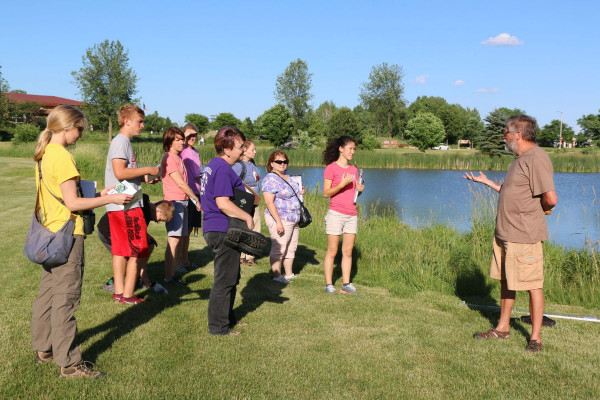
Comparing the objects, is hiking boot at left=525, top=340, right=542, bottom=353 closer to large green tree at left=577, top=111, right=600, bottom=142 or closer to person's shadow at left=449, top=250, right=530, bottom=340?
person's shadow at left=449, top=250, right=530, bottom=340

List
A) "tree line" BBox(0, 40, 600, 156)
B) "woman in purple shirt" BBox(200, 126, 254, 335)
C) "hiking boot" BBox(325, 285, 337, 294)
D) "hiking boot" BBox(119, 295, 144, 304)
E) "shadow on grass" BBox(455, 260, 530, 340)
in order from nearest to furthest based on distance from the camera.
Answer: "woman in purple shirt" BBox(200, 126, 254, 335), "hiking boot" BBox(119, 295, 144, 304), "shadow on grass" BBox(455, 260, 530, 340), "hiking boot" BBox(325, 285, 337, 294), "tree line" BBox(0, 40, 600, 156)

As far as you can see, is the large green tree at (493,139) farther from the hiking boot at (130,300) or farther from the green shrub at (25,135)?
the hiking boot at (130,300)

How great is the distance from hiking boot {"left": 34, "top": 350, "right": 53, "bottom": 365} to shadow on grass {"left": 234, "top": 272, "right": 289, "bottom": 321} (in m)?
1.82

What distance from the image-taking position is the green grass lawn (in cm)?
341

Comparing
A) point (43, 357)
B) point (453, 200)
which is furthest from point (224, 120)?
point (43, 357)

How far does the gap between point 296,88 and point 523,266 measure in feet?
252

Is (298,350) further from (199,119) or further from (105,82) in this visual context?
(199,119)

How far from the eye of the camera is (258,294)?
5895mm

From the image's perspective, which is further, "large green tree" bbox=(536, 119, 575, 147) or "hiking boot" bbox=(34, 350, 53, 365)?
"large green tree" bbox=(536, 119, 575, 147)

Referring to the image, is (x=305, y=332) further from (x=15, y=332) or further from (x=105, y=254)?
(x=105, y=254)

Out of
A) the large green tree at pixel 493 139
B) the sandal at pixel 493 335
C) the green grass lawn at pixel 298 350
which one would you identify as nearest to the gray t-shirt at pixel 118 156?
the green grass lawn at pixel 298 350

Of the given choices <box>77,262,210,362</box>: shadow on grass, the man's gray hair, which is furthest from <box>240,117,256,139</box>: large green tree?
the man's gray hair

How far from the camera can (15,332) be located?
13.8ft

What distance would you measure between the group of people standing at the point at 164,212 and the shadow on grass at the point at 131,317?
0.16 meters
